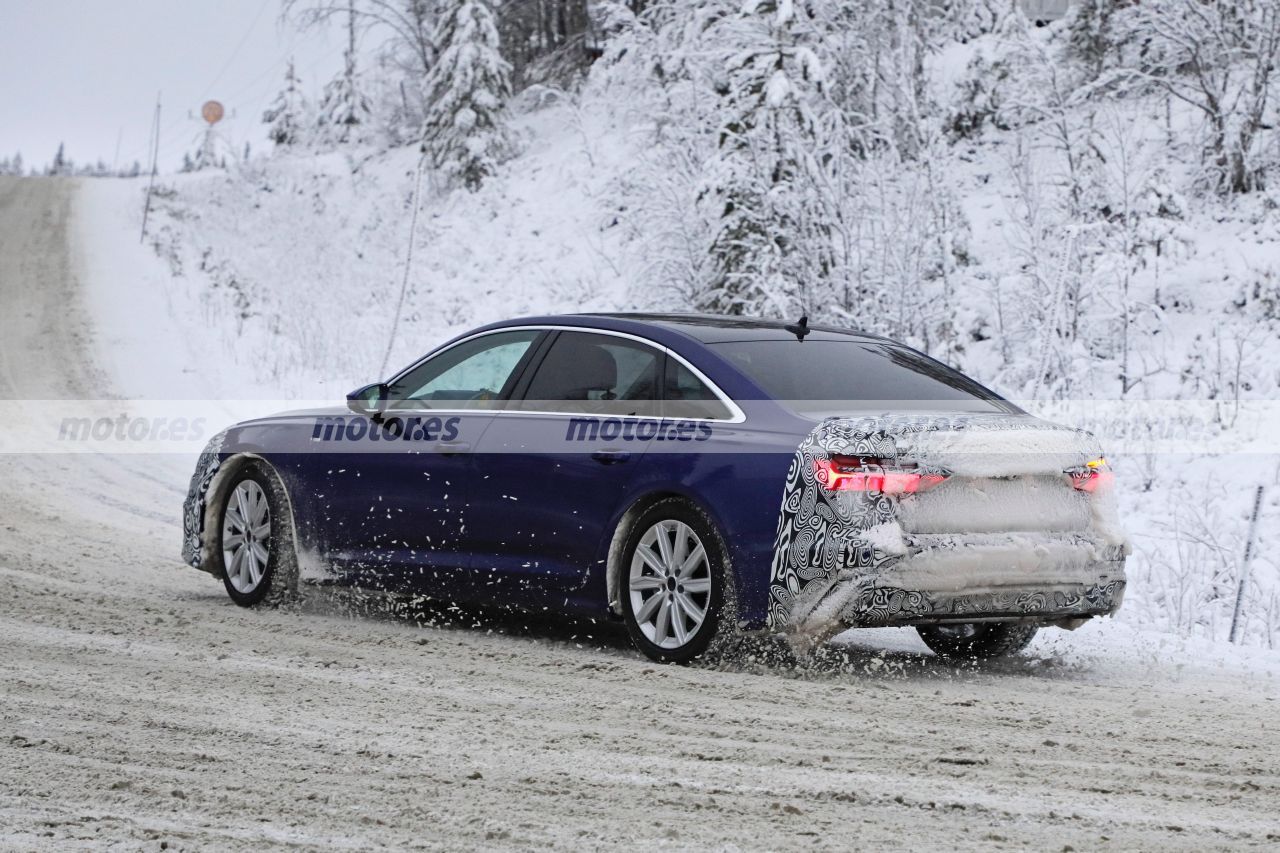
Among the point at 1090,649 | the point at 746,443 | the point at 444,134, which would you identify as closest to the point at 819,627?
the point at 746,443

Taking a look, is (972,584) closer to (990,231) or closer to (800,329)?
(800,329)

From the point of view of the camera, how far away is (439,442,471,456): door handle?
299 inches

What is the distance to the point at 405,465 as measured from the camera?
7.86 metres

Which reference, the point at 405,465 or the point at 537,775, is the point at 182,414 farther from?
the point at 537,775

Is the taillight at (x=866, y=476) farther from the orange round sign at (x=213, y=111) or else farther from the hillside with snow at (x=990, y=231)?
the orange round sign at (x=213, y=111)

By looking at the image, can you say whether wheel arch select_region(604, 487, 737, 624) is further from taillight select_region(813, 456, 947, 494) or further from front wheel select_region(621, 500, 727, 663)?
taillight select_region(813, 456, 947, 494)

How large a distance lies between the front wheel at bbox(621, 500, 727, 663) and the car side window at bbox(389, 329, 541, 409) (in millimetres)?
1260

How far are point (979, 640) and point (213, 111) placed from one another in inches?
2195

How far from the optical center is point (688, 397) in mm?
6953

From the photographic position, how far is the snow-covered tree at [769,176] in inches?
671

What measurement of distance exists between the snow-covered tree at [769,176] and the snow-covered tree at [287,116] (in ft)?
117

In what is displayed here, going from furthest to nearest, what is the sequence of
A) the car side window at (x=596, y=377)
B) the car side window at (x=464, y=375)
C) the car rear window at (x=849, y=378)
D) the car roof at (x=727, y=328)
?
the car side window at (x=464, y=375)
the car roof at (x=727, y=328)
the car side window at (x=596, y=377)
the car rear window at (x=849, y=378)

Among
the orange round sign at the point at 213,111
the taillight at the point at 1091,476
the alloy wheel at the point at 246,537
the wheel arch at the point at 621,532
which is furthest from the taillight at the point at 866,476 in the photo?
the orange round sign at the point at 213,111

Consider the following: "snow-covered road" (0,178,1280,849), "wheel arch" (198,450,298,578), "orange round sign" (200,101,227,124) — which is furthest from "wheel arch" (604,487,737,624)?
"orange round sign" (200,101,227,124)
